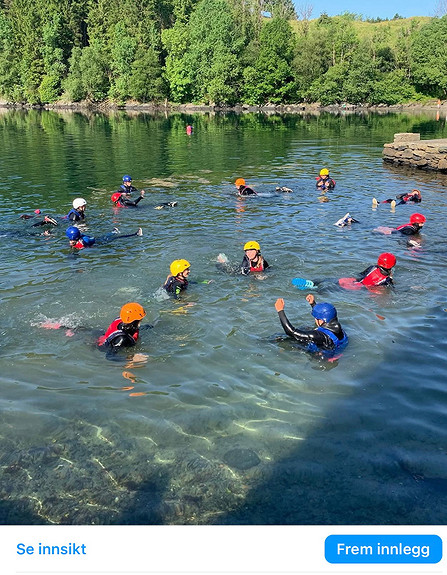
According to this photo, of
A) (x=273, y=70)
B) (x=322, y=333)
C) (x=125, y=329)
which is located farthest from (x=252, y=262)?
(x=273, y=70)

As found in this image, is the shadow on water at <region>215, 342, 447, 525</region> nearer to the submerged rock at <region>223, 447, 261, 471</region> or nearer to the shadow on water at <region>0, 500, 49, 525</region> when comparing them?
the submerged rock at <region>223, 447, 261, 471</region>

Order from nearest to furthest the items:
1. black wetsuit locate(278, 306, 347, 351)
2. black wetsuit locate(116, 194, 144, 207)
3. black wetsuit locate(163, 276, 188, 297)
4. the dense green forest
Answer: black wetsuit locate(278, 306, 347, 351) → black wetsuit locate(163, 276, 188, 297) → black wetsuit locate(116, 194, 144, 207) → the dense green forest

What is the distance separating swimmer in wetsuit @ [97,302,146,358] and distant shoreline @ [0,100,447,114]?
84.2 m

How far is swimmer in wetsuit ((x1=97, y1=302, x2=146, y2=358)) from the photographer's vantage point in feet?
30.7

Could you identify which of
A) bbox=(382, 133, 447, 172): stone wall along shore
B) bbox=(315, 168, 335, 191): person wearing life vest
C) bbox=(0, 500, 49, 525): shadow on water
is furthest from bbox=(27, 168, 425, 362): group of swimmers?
bbox=(382, 133, 447, 172): stone wall along shore

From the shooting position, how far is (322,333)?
9203 millimetres

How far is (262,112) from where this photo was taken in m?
88.2

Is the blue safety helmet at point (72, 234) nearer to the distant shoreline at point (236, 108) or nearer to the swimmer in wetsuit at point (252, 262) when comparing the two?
the swimmer in wetsuit at point (252, 262)

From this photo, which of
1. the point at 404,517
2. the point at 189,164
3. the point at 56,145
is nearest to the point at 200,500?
the point at 404,517

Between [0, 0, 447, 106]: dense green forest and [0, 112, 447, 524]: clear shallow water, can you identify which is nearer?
[0, 112, 447, 524]: clear shallow water

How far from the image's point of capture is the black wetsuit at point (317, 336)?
30.2 ft

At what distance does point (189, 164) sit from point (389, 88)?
6935 cm

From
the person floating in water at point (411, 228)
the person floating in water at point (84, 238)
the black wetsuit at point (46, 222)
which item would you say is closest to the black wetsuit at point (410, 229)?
the person floating in water at point (411, 228)

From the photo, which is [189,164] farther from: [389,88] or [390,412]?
[389,88]
